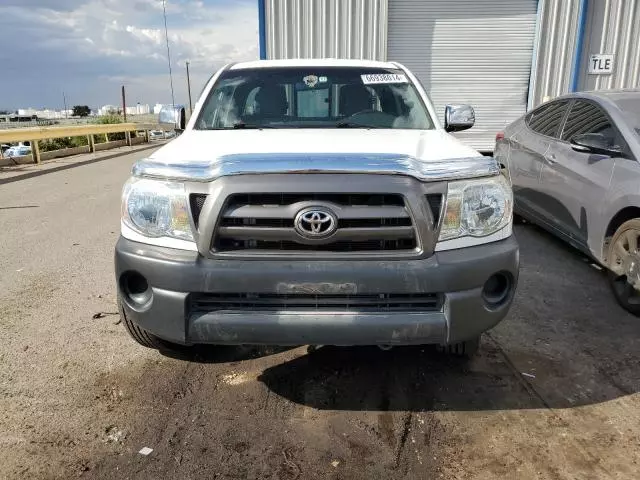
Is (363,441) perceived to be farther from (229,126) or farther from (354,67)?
(354,67)

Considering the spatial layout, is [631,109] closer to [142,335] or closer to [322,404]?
[322,404]

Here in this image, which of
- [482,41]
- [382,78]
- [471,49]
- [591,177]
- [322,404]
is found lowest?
[322,404]

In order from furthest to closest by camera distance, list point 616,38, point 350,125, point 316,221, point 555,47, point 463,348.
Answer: point 555,47, point 616,38, point 350,125, point 463,348, point 316,221

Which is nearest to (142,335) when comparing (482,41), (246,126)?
(246,126)

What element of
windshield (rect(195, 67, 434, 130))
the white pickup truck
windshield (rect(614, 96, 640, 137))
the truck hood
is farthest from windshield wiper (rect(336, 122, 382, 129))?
windshield (rect(614, 96, 640, 137))

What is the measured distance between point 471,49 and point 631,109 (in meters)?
7.73

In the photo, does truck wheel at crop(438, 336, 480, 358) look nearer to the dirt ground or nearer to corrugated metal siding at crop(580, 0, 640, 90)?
the dirt ground

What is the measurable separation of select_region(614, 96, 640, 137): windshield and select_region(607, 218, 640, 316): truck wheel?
81 cm

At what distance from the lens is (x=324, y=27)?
11125 millimetres

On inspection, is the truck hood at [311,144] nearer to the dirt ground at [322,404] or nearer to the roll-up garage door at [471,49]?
the dirt ground at [322,404]

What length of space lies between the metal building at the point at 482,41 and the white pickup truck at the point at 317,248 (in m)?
9.34

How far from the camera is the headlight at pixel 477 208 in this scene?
2.51 m

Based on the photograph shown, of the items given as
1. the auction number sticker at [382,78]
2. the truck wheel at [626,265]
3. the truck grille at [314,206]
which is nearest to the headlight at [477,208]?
the truck grille at [314,206]

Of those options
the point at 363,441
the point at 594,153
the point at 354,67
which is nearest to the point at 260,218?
the point at 363,441
